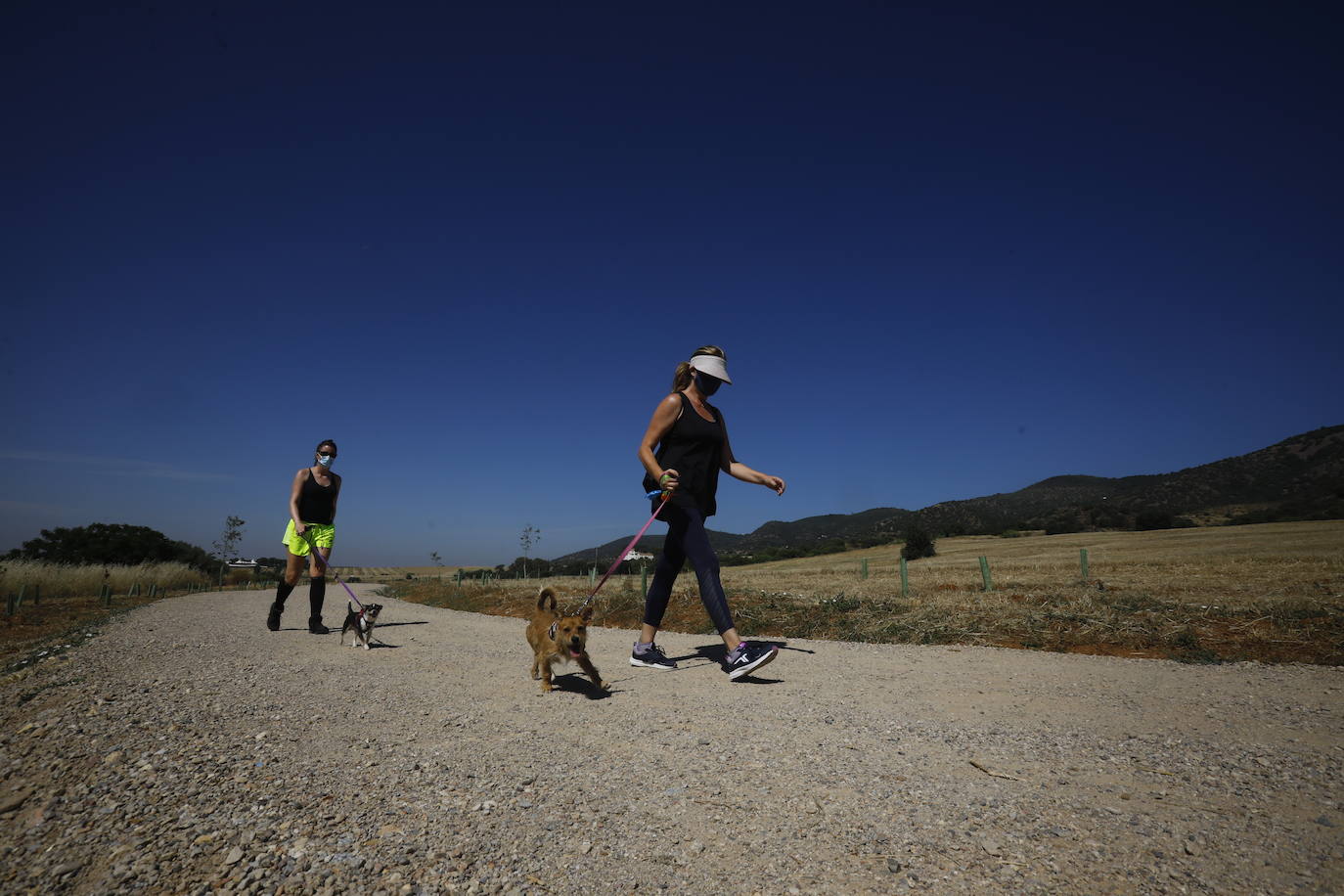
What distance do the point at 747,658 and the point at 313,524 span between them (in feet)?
22.4

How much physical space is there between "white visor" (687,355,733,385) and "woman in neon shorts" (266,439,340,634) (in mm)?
6092

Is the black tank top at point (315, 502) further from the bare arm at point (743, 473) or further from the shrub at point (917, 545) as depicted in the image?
the shrub at point (917, 545)

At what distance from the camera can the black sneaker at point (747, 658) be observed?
4.57 metres

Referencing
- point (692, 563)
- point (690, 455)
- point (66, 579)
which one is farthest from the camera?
point (66, 579)

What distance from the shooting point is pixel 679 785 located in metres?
2.55

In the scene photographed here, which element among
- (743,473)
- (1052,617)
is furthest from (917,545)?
(743,473)

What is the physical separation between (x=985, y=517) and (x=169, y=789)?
102777mm

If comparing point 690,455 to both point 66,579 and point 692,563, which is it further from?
point 66,579

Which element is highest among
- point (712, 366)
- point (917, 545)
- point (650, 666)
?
point (712, 366)

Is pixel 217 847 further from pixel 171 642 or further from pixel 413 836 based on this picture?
pixel 171 642

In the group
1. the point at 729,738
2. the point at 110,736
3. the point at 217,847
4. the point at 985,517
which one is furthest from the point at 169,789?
the point at 985,517

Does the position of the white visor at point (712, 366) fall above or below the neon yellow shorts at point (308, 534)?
above

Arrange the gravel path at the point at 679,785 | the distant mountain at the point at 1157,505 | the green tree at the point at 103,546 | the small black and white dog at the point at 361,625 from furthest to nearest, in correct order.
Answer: the distant mountain at the point at 1157,505, the green tree at the point at 103,546, the small black and white dog at the point at 361,625, the gravel path at the point at 679,785

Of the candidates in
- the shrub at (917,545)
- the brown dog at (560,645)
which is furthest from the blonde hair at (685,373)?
the shrub at (917,545)
